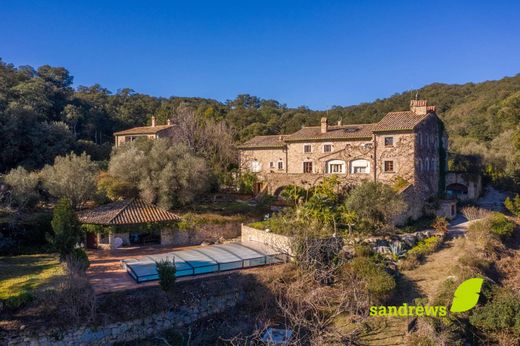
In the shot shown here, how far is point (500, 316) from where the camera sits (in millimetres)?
16281

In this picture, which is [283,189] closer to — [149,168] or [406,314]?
[149,168]

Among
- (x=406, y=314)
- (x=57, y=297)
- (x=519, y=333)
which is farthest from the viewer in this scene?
(x=406, y=314)

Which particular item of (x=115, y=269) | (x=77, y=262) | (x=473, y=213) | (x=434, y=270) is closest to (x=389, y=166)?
(x=473, y=213)

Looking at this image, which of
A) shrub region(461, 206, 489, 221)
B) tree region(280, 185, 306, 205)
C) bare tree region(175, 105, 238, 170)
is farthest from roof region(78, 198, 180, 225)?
shrub region(461, 206, 489, 221)

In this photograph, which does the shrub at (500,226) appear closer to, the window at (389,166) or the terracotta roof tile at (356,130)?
the window at (389,166)

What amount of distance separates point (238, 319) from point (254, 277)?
2.47 meters

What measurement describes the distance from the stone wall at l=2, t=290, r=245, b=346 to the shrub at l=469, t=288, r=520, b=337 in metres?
10.9

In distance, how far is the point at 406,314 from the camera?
17484 millimetres

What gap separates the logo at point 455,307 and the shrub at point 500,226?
8.99 meters

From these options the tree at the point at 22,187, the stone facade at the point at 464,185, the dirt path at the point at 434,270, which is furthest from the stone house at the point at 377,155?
the tree at the point at 22,187

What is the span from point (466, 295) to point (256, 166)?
26.7 meters

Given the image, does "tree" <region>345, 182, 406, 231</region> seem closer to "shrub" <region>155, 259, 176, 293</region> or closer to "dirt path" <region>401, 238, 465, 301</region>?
"dirt path" <region>401, 238, 465, 301</region>

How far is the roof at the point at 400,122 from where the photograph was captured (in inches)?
1180


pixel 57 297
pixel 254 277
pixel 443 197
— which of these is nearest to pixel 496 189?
pixel 443 197
